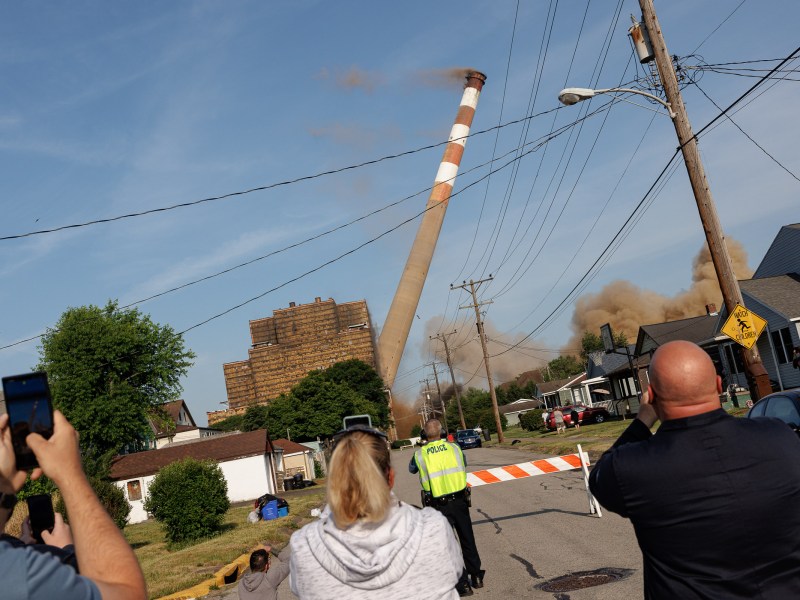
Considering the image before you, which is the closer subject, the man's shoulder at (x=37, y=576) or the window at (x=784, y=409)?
the man's shoulder at (x=37, y=576)

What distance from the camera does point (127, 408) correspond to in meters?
49.1

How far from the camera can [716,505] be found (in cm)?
313

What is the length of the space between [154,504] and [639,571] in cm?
1790

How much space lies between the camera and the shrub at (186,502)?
23641mm

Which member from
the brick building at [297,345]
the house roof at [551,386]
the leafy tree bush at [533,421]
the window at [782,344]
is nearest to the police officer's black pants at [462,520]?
the window at [782,344]

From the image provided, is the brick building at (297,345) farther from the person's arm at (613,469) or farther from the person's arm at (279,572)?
the person's arm at (613,469)

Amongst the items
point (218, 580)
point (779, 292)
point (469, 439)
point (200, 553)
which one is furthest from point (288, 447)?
point (218, 580)

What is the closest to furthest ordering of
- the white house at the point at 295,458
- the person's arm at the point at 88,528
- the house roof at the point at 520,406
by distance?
the person's arm at the point at 88,528 → the white house at the point at 295,458 → the house roof at the point at 520,406

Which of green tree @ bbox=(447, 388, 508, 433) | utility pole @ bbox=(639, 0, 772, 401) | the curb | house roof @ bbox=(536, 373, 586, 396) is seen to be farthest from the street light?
house roof @ bbox=(536, 373, 586, 396)

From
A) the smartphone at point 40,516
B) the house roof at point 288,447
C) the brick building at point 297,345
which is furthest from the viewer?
the brick building at point 297,345

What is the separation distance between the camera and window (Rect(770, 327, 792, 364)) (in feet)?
120

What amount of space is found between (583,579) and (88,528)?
7887 millimetres

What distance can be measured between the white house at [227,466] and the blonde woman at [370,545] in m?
43.6

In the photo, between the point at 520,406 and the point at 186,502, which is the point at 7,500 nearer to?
the point at 186,502
